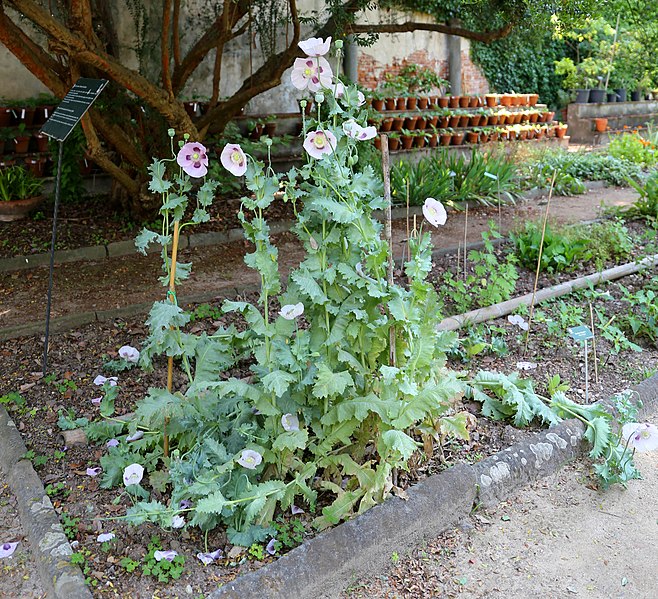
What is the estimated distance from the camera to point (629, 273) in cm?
573

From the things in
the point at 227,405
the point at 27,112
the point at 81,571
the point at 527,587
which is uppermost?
the point at 27,112

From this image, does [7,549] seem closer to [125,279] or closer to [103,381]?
[103,381]

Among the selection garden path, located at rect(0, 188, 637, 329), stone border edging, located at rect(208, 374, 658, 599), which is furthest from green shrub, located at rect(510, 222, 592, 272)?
stone border edging, located at rect(208, 374, 658, 599)

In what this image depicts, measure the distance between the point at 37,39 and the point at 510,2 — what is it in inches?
192

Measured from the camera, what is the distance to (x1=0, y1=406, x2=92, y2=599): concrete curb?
2.38 m

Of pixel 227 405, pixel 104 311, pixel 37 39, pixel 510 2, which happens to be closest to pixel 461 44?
pixel 510 2

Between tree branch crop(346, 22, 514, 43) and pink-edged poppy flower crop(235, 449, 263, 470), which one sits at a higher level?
tree branch crop(346, 22, 514, 43)

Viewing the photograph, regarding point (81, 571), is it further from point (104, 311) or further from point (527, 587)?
point (104, 311)

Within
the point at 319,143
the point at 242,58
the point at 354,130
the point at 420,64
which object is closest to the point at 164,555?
the point at 319,143

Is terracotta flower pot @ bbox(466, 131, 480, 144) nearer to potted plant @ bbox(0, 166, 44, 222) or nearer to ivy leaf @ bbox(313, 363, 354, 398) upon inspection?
potted plant @ bbox(0, 166, 44, 222)

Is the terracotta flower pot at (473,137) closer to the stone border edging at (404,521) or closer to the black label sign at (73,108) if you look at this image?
the black label sign at (73,108)

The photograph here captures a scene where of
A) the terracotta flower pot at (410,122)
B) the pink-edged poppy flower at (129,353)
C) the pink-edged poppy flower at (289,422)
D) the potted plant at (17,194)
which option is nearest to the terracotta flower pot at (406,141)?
the terracotta flower pot at (410,122)

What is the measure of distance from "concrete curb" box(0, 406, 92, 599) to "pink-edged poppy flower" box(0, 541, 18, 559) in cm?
6

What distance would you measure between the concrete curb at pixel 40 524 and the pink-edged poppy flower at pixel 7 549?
0.06 m
